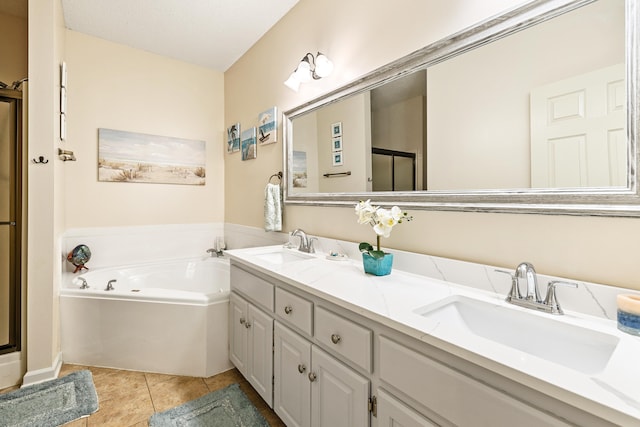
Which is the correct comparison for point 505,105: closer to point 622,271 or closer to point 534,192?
point 534,192

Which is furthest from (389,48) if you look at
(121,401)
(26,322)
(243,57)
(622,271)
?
(26,322)

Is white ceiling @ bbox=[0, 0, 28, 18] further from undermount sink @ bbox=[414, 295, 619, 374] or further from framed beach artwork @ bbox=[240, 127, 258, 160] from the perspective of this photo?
undermount sink @ bbox=[414, 295, 619, 374]

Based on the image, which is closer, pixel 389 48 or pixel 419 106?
pixel 419 106

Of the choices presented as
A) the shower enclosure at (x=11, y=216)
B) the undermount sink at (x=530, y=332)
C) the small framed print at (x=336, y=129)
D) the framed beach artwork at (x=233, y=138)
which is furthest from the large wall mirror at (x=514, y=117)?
the shower enclosure at (x=11, y=216)

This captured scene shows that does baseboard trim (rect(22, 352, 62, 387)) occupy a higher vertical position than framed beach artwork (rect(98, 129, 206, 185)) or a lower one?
lower

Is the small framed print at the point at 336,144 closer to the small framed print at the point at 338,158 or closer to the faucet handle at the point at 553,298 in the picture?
the small framed print at the point at 338,158

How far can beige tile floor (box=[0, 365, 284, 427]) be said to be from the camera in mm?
1643

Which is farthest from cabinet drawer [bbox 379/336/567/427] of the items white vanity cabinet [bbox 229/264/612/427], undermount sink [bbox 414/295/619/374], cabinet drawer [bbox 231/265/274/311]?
cabinet drawer [bbox 231/265/274/311]

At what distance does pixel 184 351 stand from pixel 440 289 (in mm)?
1735

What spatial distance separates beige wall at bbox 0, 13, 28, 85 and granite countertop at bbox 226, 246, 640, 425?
230 cm

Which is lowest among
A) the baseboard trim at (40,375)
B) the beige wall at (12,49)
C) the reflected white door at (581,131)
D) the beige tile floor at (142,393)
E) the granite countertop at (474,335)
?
the beige tile floor at (142,393)

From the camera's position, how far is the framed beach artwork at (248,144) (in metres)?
2.75

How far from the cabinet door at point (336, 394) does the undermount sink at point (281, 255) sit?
2.57ft

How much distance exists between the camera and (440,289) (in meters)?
1.18
